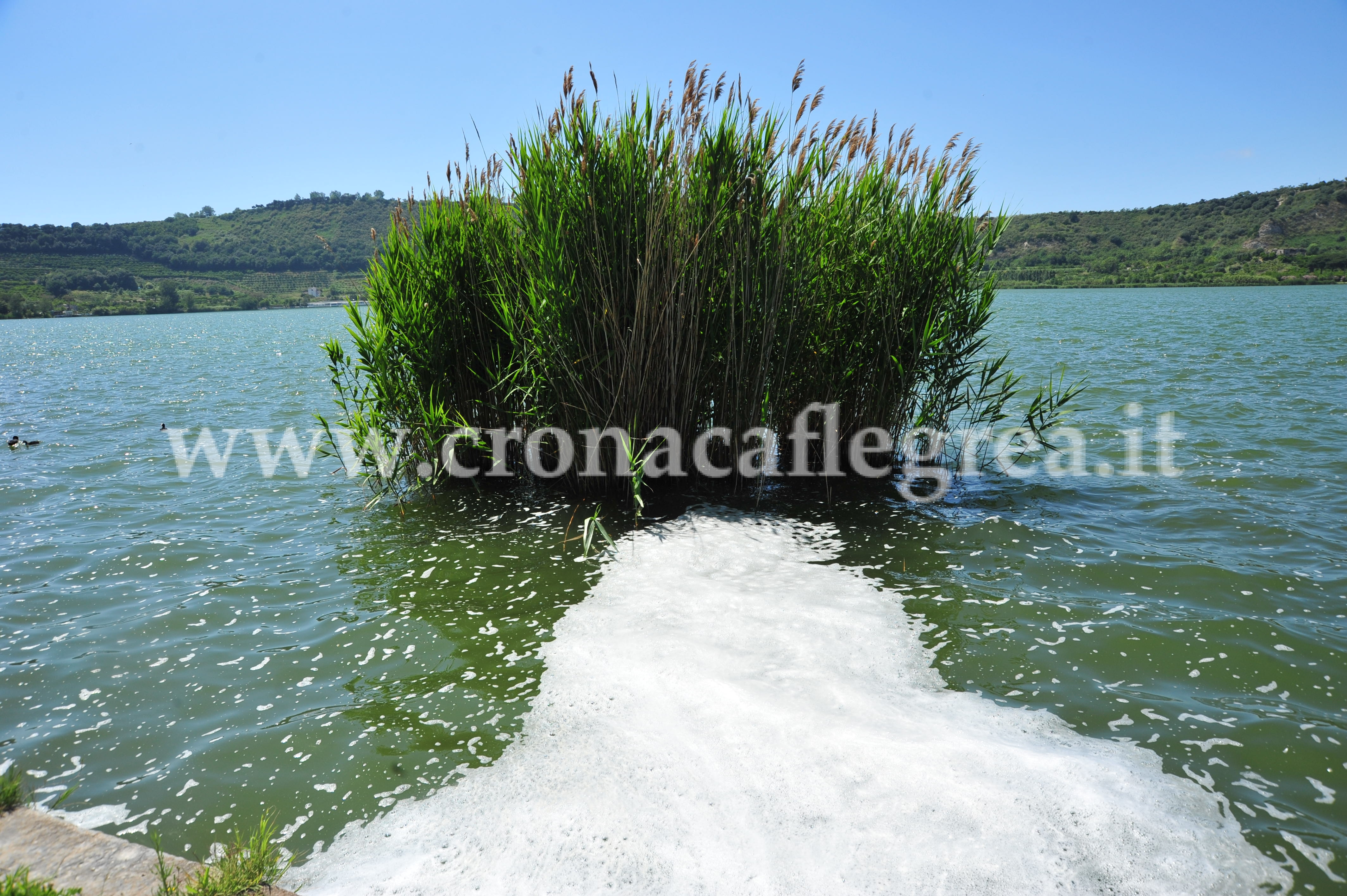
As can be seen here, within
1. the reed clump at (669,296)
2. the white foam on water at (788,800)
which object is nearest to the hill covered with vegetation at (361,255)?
the reed clump at (669,296)

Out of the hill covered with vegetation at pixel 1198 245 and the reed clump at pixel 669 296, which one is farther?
the hill covered with vegetation at pixel 1198 245

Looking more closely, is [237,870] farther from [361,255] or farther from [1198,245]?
[1198,245]

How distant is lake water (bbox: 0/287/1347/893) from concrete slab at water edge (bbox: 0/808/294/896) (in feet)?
→ 1.35

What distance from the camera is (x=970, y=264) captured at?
7258 mm

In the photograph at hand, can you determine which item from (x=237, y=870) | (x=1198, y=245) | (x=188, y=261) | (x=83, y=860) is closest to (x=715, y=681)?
(x=237, y=870)

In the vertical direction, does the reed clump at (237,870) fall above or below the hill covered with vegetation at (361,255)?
below

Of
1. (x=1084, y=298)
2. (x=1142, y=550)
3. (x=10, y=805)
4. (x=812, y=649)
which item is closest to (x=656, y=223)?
(x=812, y=649)

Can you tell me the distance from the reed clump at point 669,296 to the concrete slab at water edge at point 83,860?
448cm

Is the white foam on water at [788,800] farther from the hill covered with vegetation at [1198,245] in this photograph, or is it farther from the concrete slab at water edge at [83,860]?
the hill covered with vegetation at [1198,245]

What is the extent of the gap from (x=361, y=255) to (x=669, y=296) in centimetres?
7643

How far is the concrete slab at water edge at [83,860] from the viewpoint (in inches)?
94.0

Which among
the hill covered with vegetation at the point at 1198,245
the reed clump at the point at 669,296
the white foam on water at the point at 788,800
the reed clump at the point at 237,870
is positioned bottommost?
the white foam on water at the point at 788,800

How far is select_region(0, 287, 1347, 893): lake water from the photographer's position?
2.96 m

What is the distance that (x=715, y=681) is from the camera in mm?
4180
